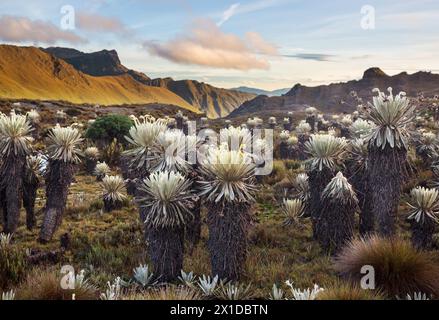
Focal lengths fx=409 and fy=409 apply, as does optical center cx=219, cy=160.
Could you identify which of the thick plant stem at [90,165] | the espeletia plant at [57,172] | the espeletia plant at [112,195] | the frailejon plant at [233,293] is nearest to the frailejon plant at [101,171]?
the thick plant stem at [90,165]

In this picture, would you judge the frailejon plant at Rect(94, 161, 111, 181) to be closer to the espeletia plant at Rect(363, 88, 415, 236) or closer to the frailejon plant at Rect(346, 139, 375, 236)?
the frailejon plant at Rect(346, 139, 375, 236)

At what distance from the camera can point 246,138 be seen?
7254 mm

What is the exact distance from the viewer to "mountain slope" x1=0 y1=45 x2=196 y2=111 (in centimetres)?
10164

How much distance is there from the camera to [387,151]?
7637 mm

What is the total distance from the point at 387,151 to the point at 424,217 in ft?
5.66

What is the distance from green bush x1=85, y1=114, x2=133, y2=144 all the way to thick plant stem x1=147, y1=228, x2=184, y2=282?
15633mm

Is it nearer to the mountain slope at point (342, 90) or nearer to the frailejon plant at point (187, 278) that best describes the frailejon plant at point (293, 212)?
the frailejon plant at point (187, 278)

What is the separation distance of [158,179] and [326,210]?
367 centimetres

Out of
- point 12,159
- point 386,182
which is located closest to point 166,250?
point 386,182

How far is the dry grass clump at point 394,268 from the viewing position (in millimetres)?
5855

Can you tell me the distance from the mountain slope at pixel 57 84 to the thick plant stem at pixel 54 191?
81.5 m

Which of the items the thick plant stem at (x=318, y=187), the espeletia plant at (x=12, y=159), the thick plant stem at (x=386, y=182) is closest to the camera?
the thick plant stem at (x=386, y=182)

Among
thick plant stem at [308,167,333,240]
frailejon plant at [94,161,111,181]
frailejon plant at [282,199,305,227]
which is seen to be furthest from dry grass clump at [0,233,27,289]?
frailejon plant at [94,161,111,181]
